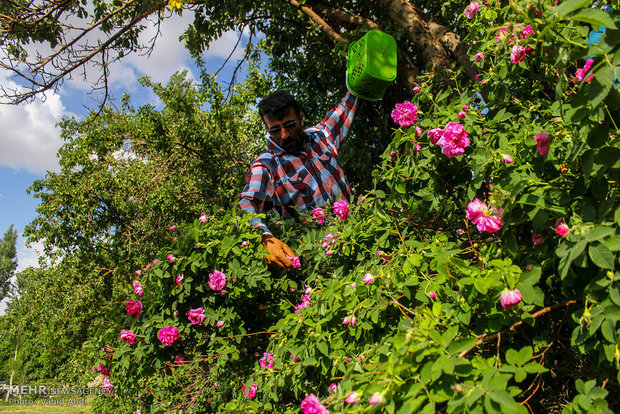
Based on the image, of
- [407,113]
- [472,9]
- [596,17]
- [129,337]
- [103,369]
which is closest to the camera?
[596,17]

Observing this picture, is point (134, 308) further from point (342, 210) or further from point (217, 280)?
point (342, 210)

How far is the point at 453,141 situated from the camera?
3.89ft

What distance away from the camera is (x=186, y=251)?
1.89 meters

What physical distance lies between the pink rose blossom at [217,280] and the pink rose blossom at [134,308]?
483 millimetres

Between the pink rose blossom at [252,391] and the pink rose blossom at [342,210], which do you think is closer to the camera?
the pink rose blossom at [252,391]

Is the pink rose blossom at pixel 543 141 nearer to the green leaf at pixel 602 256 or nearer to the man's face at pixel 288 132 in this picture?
the green leaf at pixel 602 256

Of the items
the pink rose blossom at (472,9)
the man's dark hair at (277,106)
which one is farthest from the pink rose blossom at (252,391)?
the pink rose blossom at (472,9)

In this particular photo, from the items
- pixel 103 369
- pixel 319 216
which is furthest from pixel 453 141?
pixel 103 369

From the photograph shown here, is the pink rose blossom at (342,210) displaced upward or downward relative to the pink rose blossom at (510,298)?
upward

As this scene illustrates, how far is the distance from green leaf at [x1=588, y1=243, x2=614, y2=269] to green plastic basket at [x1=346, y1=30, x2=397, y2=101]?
1877 mm

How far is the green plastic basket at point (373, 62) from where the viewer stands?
243 cm

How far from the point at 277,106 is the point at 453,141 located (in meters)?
1.52

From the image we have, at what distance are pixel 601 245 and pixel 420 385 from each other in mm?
464

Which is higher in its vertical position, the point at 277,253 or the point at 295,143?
the point at 295,143
